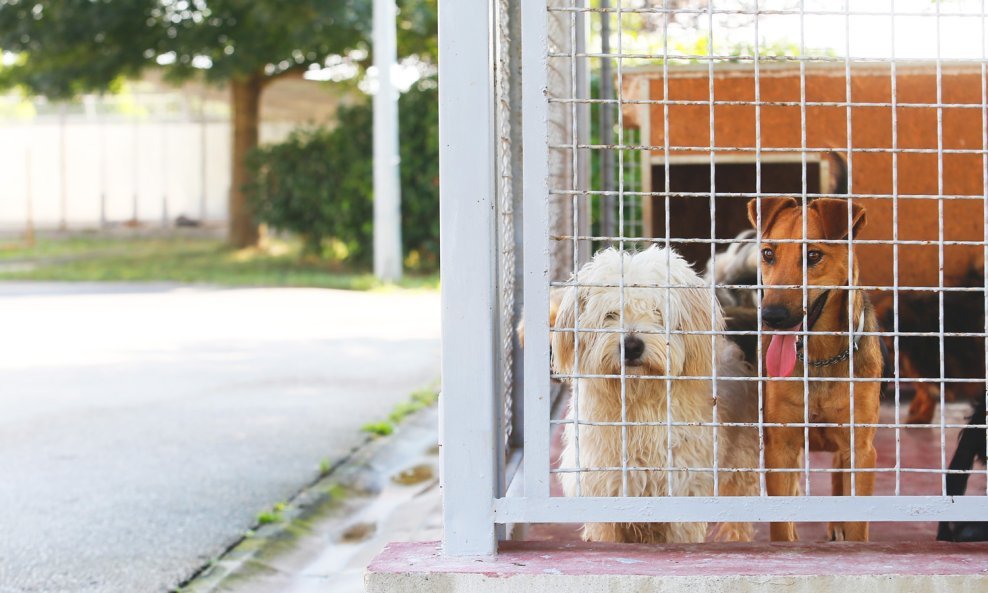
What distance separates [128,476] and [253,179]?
14946 mm

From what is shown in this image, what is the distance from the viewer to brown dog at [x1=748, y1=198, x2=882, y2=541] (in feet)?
12.0

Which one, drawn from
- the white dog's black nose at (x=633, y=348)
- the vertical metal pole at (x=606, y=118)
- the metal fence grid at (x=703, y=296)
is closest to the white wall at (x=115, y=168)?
the vertical metal pole at (x=606, y=118)

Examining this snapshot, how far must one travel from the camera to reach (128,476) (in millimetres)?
5652

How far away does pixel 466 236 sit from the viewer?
288 cm

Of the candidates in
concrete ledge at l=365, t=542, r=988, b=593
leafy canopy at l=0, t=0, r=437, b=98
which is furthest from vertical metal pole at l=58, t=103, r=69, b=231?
concrete ledge at l=365, t=542, r=988, b=593

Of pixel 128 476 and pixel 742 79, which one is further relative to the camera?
pixel 742 79

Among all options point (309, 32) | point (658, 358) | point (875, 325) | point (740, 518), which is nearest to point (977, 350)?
point (875, 325)

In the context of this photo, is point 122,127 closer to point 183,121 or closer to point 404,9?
point 183,121

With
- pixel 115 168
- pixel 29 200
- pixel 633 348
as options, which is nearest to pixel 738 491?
pixel 633 348

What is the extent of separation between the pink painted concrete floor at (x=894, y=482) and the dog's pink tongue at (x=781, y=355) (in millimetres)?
460

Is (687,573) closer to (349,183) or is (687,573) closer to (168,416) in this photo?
(168,416)

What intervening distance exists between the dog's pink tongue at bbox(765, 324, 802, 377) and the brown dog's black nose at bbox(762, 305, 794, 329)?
0.11 m

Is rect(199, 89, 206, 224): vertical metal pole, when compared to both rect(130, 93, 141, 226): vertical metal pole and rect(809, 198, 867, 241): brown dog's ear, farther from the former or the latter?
rect(809, 198, 867, 241): brown dog's ear

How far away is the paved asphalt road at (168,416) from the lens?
452 centimetres
